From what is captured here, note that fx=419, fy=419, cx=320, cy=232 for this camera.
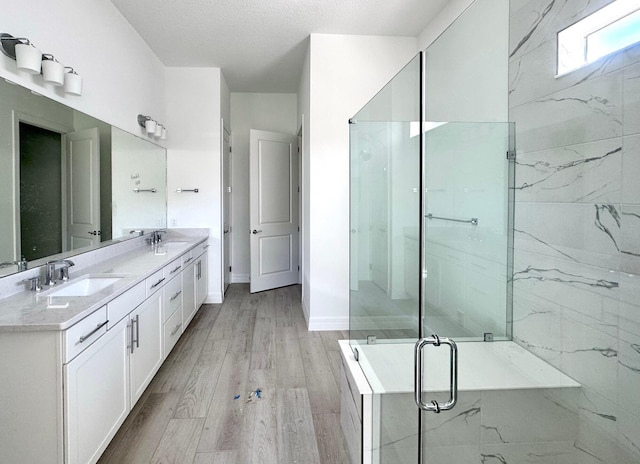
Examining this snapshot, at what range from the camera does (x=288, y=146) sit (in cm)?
577

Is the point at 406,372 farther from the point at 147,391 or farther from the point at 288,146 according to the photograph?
the point at 288,146

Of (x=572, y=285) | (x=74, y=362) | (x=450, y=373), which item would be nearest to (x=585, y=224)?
(x=572, y=285)

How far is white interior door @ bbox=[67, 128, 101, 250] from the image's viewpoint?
2.60 m

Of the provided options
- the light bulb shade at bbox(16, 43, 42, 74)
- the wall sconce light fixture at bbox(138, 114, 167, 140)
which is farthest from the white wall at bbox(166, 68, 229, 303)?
the light bulb shade at bbox(16, 43, 42, 74)

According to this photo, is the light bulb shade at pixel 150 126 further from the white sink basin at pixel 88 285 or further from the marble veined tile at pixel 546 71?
Answer: the marble veined tile at pixel 546 71

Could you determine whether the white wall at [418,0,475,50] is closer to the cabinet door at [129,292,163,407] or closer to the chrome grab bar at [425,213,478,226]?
the chrome grab bar at [425,213,478,226]

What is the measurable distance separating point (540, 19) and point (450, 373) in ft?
3.50

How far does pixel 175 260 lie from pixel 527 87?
277 centimetres

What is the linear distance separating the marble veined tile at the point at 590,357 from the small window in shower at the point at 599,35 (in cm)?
58

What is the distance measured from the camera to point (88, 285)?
2.43m

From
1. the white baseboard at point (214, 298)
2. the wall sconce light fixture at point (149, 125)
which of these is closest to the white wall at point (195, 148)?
the white baseboard at point (214, 298)

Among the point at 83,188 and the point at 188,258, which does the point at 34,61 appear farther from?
the point at 188,258

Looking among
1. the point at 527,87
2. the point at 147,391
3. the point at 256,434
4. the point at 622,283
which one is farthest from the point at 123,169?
the point at 622,283

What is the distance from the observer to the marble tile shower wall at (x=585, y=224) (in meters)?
0.80
